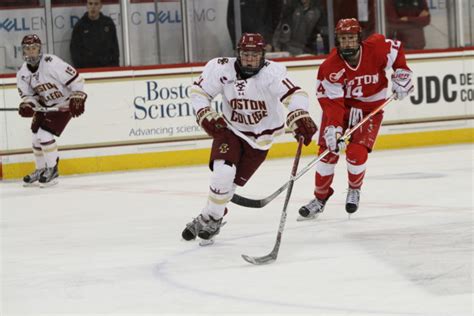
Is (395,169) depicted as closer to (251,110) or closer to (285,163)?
(285,163)

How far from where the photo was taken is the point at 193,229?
5.54 metres

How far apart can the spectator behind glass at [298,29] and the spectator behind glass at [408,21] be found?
76cm

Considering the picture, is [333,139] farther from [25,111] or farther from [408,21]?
[408,21]

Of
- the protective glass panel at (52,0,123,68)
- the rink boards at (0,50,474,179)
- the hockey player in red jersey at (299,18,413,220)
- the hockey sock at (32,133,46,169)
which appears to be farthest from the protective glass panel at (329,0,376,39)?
the hockey player in red jersey at (299,18,413,220)

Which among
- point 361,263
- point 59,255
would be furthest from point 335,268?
point 59,255

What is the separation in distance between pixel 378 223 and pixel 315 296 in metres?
1.94

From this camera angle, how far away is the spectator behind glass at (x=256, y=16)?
33.2 ft

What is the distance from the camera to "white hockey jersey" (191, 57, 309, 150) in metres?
5.35

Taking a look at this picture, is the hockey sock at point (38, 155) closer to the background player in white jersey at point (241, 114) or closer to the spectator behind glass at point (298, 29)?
the spectator behind glass at point (298, 29)

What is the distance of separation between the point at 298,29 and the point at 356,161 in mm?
4300

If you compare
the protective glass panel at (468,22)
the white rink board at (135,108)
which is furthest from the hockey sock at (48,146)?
the protective glass panel at (468,22)

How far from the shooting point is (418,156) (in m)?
9.72

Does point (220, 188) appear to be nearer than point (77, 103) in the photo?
Yes

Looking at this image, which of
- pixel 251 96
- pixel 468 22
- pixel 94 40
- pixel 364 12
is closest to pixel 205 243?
pixel 251 96
